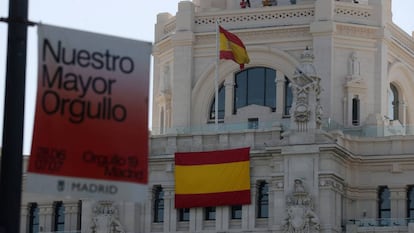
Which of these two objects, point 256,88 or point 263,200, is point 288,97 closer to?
point 256,88

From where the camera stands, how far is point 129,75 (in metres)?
13.1

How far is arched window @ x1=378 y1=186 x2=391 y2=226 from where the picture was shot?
66.6 meters

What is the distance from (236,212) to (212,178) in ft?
6.98

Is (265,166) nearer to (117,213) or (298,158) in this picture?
(298,158)

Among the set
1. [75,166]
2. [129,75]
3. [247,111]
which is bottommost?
[75,166]

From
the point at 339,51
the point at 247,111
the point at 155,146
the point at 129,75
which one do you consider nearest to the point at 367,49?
the point at 339,51

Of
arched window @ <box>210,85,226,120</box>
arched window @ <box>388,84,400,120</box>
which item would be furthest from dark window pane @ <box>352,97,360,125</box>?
arched window @ <box>210,85,226,120</box>

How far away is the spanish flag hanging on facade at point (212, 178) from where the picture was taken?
66375mm

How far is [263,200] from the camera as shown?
66.8 metres

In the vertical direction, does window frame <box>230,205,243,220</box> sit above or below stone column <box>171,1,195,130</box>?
below

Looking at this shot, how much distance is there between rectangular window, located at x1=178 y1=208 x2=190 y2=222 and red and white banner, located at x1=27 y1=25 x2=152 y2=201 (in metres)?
55.1

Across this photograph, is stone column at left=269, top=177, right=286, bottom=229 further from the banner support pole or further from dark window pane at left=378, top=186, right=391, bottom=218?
the banner support pole

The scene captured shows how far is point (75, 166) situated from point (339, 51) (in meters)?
59.2

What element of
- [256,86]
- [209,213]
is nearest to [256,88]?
[256,86]
